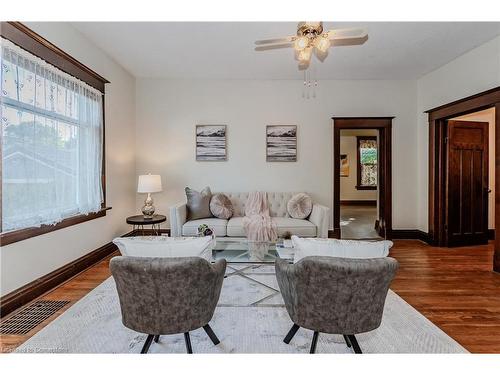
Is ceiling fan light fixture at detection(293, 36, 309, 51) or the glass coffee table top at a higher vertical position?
ceiling fan light fixture at detection(293, 36, 309, 51)

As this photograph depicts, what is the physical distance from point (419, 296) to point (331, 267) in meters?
1.99

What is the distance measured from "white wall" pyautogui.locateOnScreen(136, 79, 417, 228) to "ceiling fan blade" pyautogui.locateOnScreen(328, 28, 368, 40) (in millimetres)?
2701

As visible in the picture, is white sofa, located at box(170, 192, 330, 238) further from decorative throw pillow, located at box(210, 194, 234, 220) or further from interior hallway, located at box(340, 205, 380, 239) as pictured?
interior hallway, located at box(340, 205, 380, 239)

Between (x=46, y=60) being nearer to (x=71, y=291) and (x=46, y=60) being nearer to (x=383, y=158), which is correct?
(x=71, y=291)

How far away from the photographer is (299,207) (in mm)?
4754

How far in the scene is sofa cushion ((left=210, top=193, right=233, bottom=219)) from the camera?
4664 millimetres

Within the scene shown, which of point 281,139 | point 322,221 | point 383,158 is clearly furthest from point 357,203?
point 322,221

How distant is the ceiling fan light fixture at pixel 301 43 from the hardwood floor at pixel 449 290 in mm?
2615

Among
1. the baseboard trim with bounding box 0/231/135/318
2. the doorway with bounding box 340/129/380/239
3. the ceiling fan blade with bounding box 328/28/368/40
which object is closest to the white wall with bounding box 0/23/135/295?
the baseboard trim with bounding box 0/231/135/318

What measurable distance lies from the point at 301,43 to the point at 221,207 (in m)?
2.70

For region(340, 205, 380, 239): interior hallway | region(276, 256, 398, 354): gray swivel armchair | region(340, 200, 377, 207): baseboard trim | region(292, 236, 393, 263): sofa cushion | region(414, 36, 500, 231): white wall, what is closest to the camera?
region(276, 256, 398, 354): gray swivel armchair

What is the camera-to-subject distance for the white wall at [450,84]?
150 inches

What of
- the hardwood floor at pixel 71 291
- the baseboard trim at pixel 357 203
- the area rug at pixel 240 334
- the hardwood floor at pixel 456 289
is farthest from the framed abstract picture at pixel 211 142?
the baseboard trim at pixel 357 203

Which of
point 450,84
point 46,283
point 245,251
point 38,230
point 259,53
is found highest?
point 259,53
